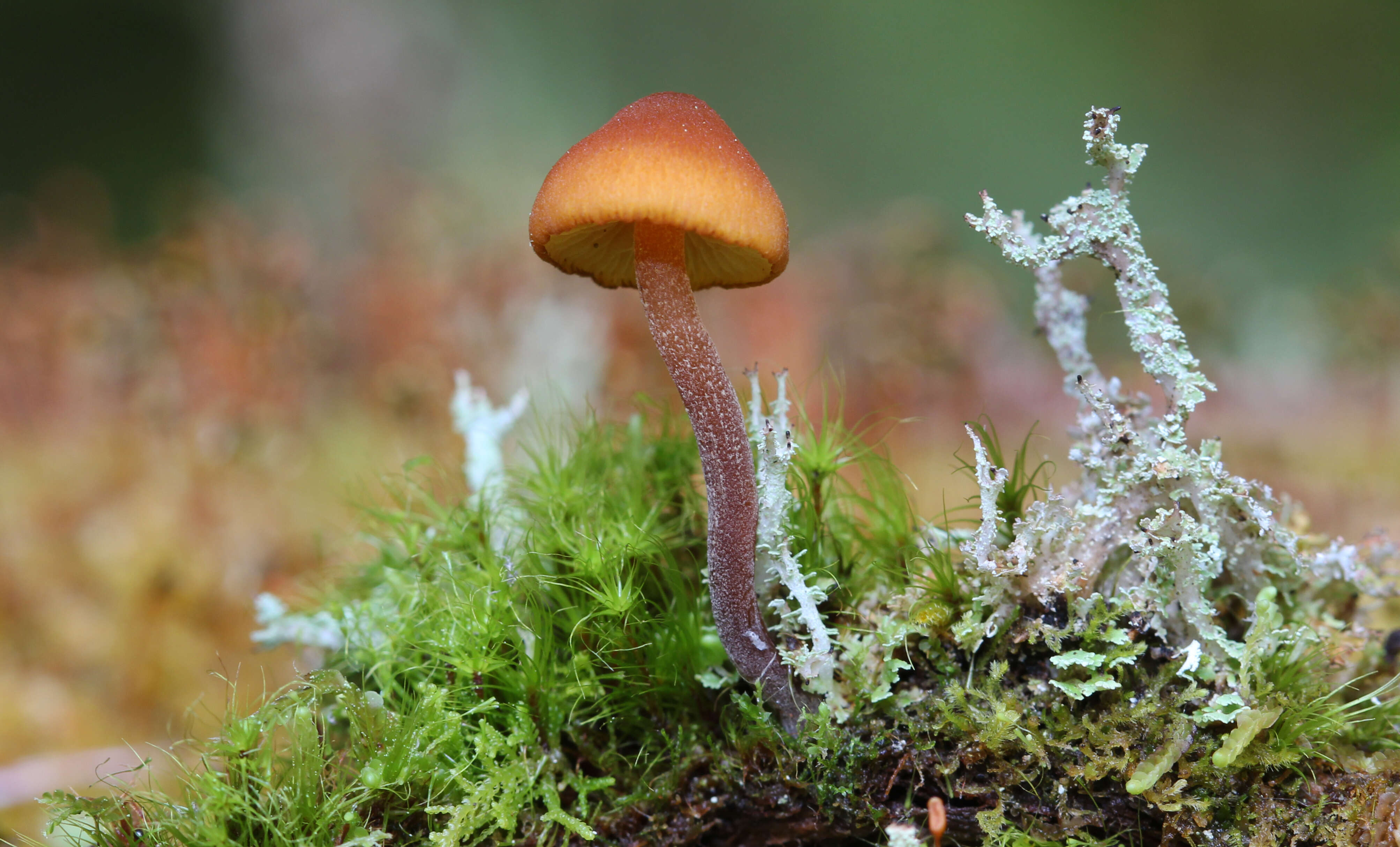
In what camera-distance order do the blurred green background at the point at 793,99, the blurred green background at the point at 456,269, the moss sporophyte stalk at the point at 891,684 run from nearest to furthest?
1. the moss sporophyte stalk at the point at 891,684
2. the blurred green background at the point at 456,269
3. the blurred green background at the point at 793,99

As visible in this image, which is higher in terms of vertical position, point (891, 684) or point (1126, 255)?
point (1126, 255)

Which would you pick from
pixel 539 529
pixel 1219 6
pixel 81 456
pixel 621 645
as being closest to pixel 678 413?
pixel 539 529

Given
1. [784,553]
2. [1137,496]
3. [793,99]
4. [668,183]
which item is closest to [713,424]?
[784,553]

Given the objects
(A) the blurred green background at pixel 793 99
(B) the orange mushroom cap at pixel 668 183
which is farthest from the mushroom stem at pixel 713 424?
(A) the blurred green background at pixel 793 99

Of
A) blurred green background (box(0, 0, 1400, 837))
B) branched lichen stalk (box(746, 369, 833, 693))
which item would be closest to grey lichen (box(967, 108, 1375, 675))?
branched lichen stalk (box(746, 369, 833, 693))

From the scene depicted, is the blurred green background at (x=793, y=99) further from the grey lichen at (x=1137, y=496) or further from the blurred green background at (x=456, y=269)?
the grey lichen at (x=1137, y=496)

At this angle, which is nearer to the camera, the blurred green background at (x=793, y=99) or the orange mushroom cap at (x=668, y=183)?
the orange mushroom cap at (x=668, y=183)

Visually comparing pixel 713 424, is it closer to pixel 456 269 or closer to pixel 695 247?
pixel 695 247
